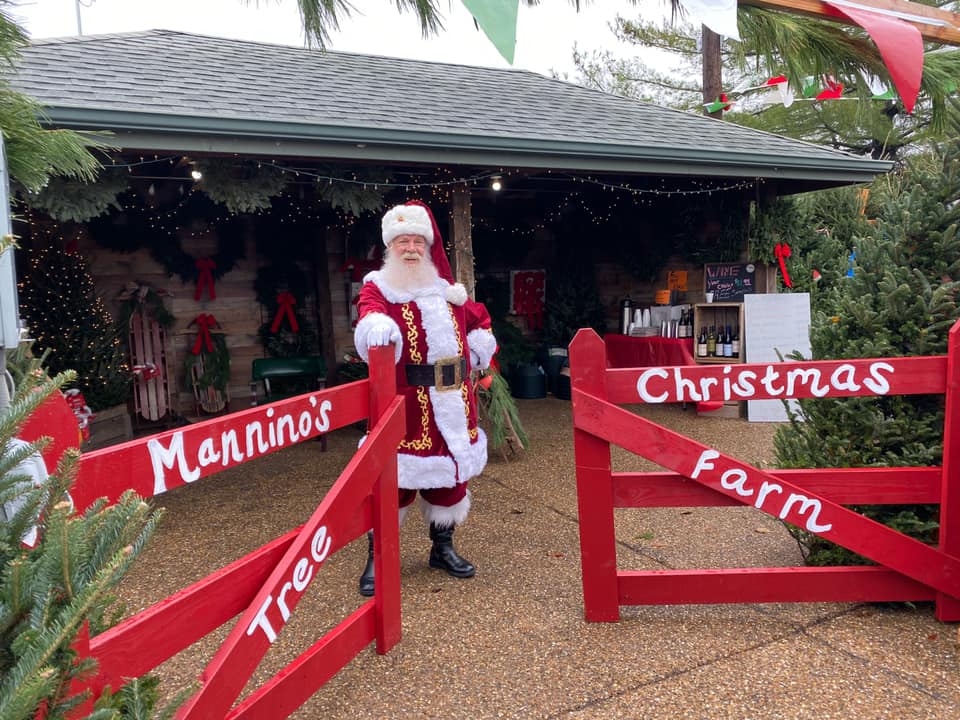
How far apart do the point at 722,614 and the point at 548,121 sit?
4691 mm

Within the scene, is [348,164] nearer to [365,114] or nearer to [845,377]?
[365,114]

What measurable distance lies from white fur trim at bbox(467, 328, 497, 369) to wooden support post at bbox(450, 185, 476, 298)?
201 centimetres

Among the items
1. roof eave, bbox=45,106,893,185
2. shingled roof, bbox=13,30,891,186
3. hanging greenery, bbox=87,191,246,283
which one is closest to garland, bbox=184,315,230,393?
hanging greenery, bbox=87,191,246,283

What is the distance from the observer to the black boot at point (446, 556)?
3752 mm

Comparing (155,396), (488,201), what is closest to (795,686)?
(155,396)

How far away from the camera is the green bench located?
7688 mm

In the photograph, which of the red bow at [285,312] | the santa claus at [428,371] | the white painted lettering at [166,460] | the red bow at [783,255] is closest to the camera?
the white painted lettering at [166,460]

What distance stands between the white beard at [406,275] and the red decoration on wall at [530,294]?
19.9 feet

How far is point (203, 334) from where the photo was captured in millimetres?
7727

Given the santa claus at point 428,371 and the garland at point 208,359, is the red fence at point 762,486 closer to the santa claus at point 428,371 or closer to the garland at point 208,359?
the santa claus at point 428,371

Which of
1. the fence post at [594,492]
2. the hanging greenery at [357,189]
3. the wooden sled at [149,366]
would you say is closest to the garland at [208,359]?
the wooden sled at [149,366]

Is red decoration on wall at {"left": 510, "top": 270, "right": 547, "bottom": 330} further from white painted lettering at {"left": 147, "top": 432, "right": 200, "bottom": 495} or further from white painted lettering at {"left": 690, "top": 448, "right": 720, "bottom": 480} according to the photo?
white painted lettering at {"left": 147, "top": 432, "right": 200, "bottom": 495}

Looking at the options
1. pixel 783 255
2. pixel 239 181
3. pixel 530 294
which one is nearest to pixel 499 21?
pixel 239 181

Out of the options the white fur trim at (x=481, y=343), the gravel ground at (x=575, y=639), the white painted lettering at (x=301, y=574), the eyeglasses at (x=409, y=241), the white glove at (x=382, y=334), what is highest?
the eyeglasses at (x=409, y=241)
